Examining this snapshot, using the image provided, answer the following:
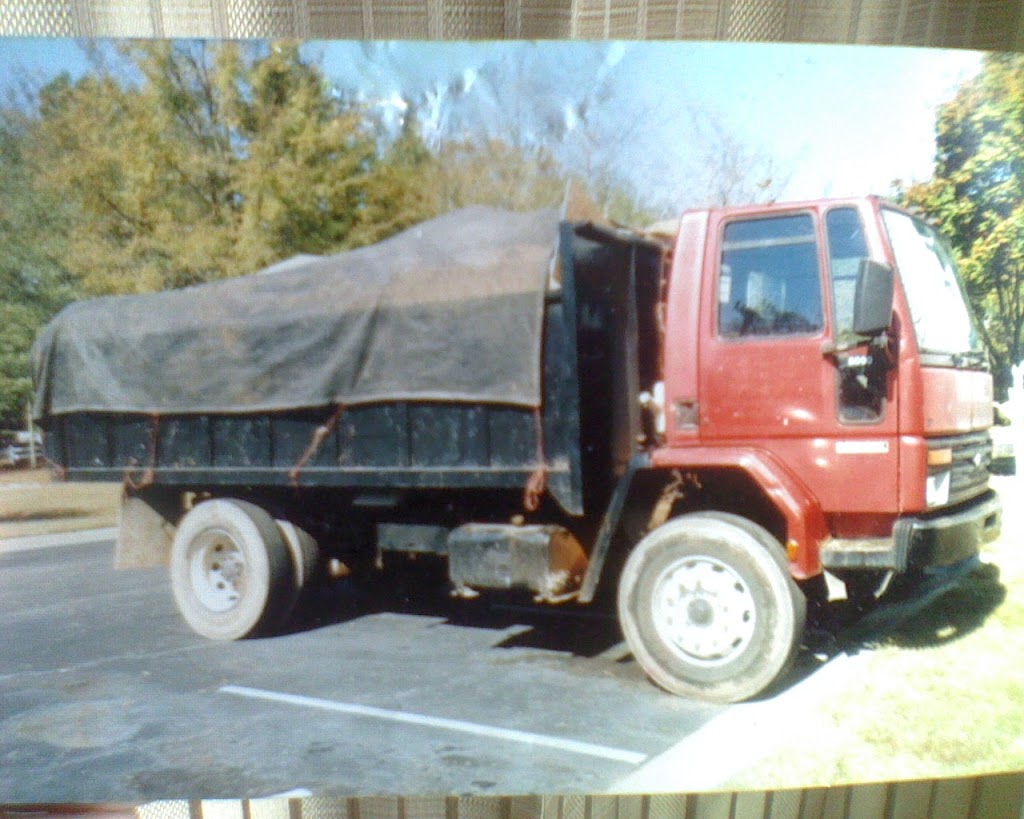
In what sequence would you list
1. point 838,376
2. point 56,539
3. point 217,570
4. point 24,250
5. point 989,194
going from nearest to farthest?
point 24,250 → point 989,194 → point 56,539 → point 838,376 → point 217,570

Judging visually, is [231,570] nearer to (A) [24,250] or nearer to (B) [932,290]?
(A) [24,250]

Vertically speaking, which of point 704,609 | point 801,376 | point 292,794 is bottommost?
point 292,794

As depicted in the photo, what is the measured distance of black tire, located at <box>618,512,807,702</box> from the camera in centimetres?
226

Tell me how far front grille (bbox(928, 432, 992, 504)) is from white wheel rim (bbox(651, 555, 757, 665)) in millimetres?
622

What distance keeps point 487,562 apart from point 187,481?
2.96 ft

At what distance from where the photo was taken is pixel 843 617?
7.50ft

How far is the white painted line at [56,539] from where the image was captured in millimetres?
1814

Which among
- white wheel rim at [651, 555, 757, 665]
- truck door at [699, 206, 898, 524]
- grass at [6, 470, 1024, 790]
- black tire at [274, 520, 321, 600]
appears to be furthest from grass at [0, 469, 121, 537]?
truck door at [699, 206, 898, 524]

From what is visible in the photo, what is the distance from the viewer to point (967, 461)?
216cm

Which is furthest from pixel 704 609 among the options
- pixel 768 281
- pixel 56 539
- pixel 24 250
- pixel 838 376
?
pixel 24 250

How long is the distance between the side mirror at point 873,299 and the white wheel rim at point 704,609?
2.49 feet

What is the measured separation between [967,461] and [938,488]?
13cm

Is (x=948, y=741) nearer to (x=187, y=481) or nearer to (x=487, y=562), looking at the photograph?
(x=487, y=562)

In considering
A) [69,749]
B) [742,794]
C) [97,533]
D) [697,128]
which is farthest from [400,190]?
[742,794]
